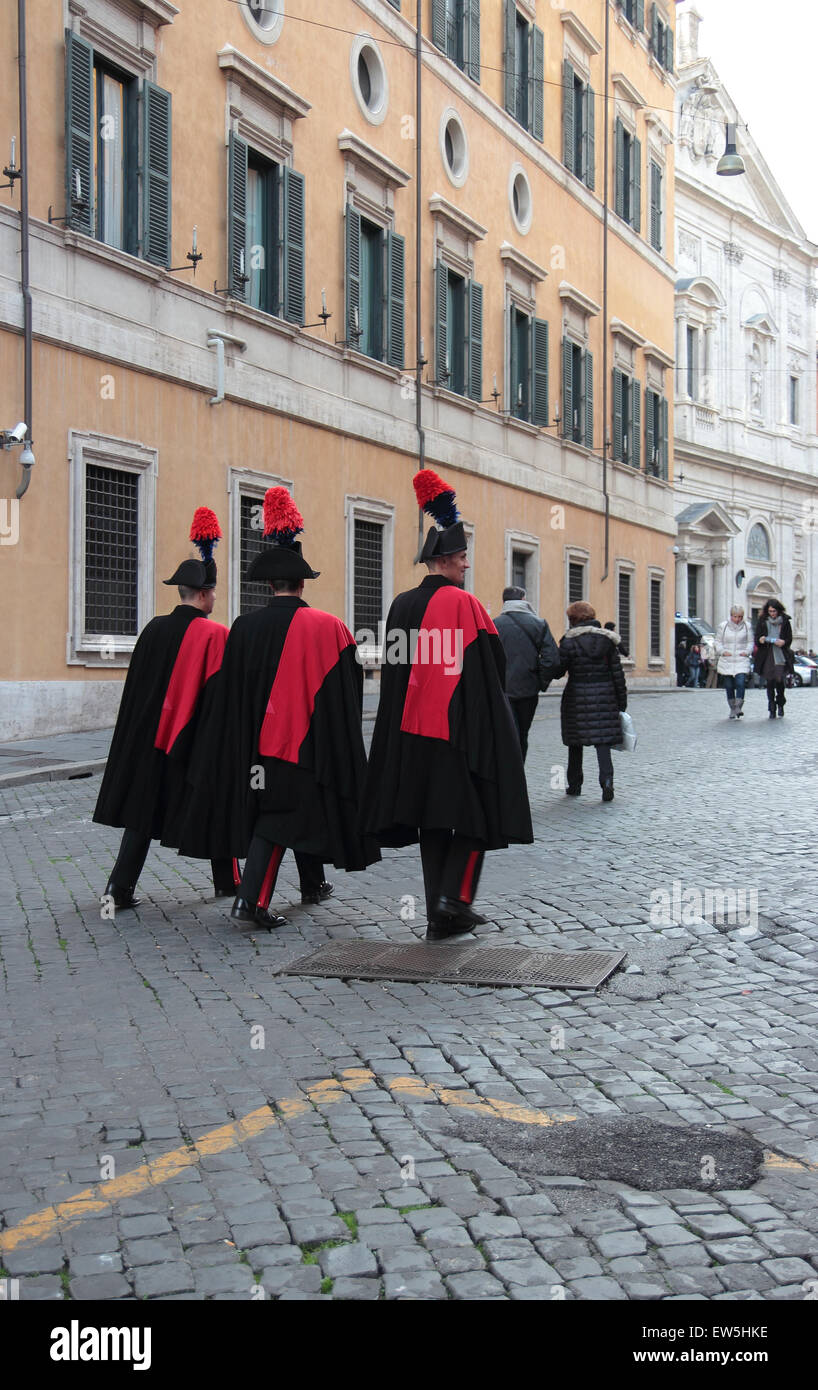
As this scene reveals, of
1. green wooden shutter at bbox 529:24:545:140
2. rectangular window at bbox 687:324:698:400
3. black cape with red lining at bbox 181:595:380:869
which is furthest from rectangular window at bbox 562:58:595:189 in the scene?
black cape with red lining at bbox 181:595:380:869

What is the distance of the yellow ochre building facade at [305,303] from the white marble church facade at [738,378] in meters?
15.4

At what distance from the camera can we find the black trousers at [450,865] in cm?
660

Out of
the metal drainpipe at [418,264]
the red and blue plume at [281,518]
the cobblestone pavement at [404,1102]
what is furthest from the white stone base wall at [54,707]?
the red and blue plume at [281,518]

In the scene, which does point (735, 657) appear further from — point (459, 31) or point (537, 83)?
point (537, 83)

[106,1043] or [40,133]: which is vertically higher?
[40,133]

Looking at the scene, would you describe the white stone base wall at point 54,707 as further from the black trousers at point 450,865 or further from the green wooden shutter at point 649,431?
the green wooden shutter at point 649,431

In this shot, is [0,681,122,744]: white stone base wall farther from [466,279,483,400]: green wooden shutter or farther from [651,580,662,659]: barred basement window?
[651,580,662,659]: barred basement window

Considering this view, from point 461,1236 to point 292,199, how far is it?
717 inches

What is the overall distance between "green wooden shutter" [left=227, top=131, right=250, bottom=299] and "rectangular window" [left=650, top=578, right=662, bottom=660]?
19415 millimetres

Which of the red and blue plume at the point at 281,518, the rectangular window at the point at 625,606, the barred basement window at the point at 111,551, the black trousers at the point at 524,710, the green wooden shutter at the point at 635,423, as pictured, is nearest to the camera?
the red and blue plume at the point at 281,518

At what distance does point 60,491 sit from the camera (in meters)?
15.8

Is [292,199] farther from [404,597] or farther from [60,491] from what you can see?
[404,597]

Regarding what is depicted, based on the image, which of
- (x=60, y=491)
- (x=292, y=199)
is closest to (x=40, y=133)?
(x=60, y=491)

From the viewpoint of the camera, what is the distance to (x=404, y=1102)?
4.32 m
